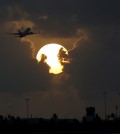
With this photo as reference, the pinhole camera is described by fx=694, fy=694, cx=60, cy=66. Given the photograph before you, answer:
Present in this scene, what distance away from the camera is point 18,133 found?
17175 centimetres

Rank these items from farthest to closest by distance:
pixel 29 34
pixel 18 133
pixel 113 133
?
1. pixel 29 34
2. pixel 18 133
3. pixel 113 133

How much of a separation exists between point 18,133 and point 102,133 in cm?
2574

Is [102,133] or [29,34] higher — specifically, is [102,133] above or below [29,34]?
below

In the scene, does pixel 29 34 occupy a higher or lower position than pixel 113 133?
higher

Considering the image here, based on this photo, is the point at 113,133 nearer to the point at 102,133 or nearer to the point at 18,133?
the point at 102,133

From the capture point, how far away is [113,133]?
153375 mm

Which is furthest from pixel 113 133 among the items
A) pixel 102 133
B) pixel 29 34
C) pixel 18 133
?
pixel 29 34

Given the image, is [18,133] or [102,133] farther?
[18,133]

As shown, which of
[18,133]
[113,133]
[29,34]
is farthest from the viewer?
[29,34]

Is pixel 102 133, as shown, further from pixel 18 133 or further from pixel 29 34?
pixel 29 34

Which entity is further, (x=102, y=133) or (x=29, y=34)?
(x=29, y=34)

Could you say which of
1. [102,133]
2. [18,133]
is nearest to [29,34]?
[18,133]

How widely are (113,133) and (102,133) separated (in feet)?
10.0

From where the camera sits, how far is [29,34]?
656 ft
